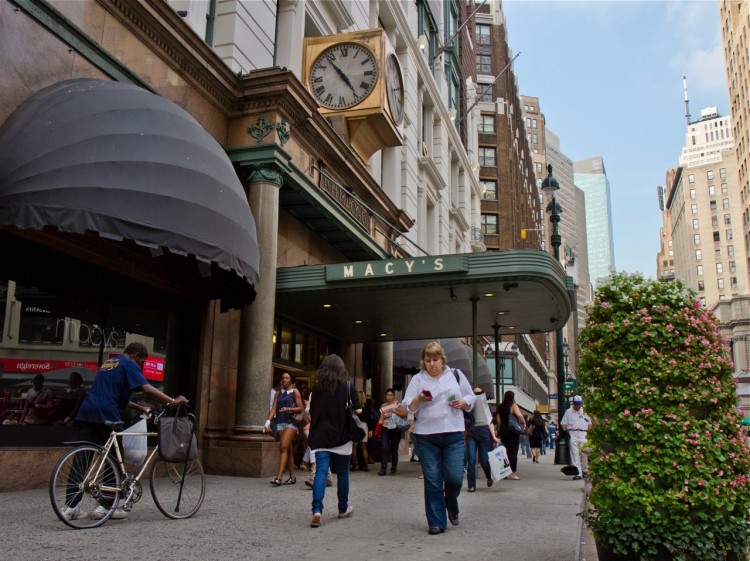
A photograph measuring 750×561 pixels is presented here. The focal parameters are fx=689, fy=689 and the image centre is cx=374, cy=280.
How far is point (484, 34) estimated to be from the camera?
75.6 m

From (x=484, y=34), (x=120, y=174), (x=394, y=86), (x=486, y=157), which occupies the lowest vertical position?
(x=120, y=174)

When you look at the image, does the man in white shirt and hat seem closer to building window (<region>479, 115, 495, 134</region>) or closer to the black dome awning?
the black dome awning

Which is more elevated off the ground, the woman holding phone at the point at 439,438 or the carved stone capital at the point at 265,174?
the carved stone capital at the point at 265,174

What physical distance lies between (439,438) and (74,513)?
3.40 metres

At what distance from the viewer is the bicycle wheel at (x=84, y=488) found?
19.6ft

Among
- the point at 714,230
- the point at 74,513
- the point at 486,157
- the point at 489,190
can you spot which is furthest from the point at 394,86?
the point at 714,230

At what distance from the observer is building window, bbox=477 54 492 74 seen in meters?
73.8

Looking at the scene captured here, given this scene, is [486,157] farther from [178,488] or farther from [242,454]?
[178,488]

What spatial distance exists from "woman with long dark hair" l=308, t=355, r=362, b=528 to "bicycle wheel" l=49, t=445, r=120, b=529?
1958 millimetres

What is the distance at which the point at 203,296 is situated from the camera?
12320mm

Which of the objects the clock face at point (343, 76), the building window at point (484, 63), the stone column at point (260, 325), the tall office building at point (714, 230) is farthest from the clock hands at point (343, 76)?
the tall office building at point (714, 230)

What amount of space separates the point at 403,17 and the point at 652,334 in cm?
2481

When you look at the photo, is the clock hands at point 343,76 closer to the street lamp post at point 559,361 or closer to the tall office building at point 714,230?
the street lamp post at point 559,361

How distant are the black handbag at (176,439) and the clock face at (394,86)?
12.6 metres
